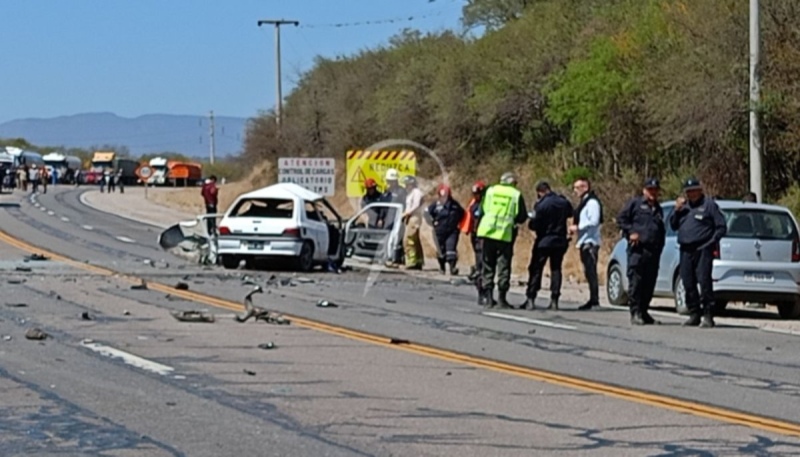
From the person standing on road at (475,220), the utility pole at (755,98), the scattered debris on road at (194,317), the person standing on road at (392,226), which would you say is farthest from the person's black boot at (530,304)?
the person standing on road at (392,226)

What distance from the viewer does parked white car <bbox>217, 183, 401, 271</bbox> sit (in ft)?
91.7

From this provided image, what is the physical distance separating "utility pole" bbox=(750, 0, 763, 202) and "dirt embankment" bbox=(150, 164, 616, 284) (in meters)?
3.41

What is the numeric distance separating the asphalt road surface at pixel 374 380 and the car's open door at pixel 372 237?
27.5 feet

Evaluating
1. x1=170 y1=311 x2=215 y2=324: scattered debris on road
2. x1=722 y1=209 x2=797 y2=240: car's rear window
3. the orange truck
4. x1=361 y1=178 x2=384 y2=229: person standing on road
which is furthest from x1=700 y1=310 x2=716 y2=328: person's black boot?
the orange truck

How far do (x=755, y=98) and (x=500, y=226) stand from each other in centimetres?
973

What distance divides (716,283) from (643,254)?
1.79m

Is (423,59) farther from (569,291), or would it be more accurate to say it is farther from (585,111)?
(569,291)

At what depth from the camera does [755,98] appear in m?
27.9

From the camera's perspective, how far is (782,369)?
562 inches

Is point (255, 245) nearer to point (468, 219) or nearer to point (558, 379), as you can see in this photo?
point (468, 219)

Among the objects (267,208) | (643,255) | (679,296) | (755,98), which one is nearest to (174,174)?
(267,208)

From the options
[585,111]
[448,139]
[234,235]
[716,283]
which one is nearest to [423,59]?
[448,139]

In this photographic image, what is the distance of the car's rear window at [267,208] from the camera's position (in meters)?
28.6

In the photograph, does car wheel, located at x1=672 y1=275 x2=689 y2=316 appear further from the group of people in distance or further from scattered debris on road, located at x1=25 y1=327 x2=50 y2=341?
scattered debris on road, located at x1=25 y1=327 x2=50 y2=341
